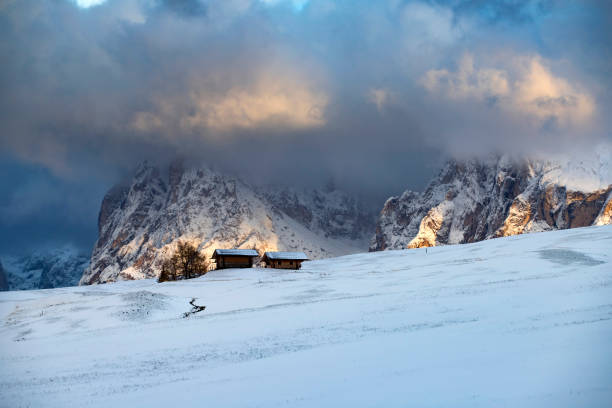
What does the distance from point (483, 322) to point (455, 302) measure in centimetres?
715

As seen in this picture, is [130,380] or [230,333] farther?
[230,333]

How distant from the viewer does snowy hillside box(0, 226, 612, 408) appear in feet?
55.8

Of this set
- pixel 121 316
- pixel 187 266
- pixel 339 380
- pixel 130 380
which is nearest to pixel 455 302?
pixel 339 380

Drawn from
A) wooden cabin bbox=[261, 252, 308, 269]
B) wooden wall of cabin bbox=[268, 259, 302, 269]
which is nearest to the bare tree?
wooden cabin bbox=[261, 252, 308, 269]

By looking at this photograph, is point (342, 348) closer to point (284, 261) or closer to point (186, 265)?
point (186, 265)

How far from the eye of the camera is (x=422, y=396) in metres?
16.3

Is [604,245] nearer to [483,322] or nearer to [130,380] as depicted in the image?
[483,322]

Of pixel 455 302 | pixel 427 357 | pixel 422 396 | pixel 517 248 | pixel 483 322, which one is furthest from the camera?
pixel 517 248

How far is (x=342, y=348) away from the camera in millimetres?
24141

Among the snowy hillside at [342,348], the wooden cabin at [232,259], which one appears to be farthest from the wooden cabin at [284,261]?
the snowy hillside at [342,348]

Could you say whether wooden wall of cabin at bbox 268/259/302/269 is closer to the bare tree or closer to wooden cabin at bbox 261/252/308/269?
wooden cabin at bbox 261/252/308/269

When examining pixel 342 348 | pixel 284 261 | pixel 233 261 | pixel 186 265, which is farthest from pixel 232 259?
pixel 342 348

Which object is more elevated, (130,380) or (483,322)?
(483,322)

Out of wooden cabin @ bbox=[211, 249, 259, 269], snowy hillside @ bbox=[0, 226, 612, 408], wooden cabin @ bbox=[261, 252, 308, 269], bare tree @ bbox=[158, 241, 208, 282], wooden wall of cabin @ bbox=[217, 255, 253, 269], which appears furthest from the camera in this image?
wooden cabin @ bbox=[261, 252, 308, 269]
